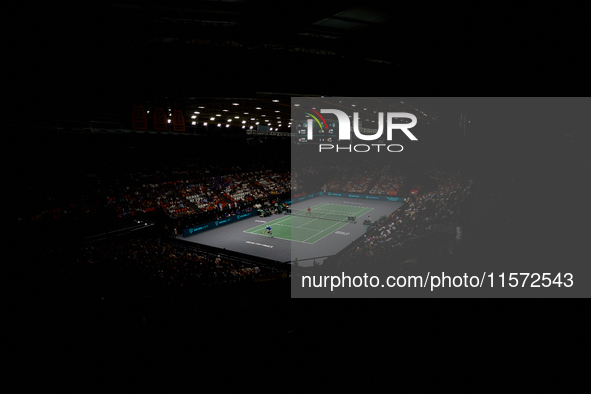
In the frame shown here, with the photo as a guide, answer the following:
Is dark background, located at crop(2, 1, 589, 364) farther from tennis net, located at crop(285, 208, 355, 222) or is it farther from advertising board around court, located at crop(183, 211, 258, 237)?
tennis net, located at crop(285, 208, 355, 222)

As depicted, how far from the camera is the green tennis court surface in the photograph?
2295cm

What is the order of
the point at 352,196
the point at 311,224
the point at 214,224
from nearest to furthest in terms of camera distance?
the point at 214,224
the point at 311,224
the point at 352,196

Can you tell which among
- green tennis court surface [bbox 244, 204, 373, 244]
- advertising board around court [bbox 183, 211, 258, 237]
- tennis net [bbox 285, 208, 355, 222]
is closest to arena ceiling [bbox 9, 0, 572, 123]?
green tennis court surface [bbox 244, 204, 373, 244]

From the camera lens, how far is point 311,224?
26.3 meters

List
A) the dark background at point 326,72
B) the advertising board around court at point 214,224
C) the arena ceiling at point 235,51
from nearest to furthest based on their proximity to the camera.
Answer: the dark background at point 326,72
the arena ceiling at point 235,51
the advertising board around court at point 214,224

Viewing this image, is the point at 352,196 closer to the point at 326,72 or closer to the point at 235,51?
the point at 326,72

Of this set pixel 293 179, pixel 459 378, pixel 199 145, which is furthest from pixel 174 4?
pixel 293 179

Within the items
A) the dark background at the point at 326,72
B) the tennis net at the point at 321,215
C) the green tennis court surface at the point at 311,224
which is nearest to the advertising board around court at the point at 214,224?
the green tennis court surface at the point at 311,224

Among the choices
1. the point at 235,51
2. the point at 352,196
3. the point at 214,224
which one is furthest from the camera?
the point at 352,196

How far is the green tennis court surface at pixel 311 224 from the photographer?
2295 centimetres

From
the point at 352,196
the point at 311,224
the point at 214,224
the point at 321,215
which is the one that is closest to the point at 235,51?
the point at 214,224

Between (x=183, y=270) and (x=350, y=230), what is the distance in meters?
14.6

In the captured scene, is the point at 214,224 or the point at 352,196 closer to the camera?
the point at 214,224

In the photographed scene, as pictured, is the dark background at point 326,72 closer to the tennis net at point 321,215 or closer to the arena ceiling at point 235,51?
the arena ceiling at point 235,51
